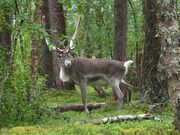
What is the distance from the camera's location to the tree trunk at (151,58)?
13.0m

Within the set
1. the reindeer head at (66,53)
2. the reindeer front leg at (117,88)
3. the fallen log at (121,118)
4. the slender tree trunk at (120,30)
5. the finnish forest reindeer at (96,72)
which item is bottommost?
the fallen log at (121,118)

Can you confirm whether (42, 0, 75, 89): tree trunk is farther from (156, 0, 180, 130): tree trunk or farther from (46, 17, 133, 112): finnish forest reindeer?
(156, 0, 180, 130): tree trunk

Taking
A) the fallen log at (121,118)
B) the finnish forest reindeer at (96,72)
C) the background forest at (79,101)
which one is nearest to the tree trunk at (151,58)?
the background forest at (79,101)

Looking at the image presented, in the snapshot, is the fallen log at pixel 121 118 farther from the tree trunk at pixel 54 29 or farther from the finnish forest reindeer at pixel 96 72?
the tree trunk at pixel 54 29

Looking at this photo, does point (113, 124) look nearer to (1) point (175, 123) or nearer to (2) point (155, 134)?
(2) point (155, 134)

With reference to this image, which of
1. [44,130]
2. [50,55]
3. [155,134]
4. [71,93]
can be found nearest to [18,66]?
[44,130]

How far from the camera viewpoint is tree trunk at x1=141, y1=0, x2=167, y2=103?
13.0m

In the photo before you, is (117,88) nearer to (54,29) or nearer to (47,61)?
(54,29)

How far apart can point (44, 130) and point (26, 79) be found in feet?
6.07

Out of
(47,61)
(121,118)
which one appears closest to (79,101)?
(47,61)

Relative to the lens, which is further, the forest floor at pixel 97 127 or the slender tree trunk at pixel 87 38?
the slender tree trunk at pixel 87 38

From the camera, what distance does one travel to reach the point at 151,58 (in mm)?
13227

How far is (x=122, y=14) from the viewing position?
15.5 m

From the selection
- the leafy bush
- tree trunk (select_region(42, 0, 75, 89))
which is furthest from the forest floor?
tree trunk (select_region(42, 0, 75, 89))
